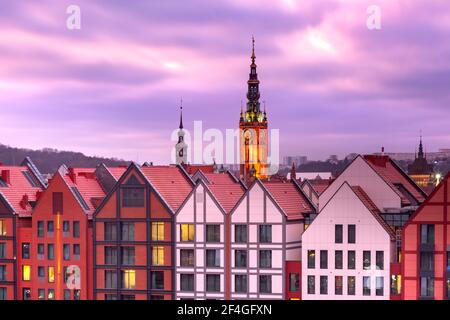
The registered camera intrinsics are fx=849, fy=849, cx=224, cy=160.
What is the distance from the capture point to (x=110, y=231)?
4038 cm

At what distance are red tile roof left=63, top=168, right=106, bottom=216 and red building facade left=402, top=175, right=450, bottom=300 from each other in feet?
52.2

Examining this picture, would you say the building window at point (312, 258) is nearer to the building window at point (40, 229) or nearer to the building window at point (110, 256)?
the building window at point (110, 256)

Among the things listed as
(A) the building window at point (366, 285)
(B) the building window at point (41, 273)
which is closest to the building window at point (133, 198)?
(B) the building window at point (41, 273)

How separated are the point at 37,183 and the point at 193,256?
1247 cm

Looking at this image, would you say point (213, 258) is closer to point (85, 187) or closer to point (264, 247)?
point (264, 247)

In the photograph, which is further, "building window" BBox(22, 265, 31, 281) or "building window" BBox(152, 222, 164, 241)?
"building window" BBox(22, 265, 31, 281)

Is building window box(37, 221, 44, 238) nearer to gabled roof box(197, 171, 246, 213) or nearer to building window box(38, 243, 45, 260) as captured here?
building window box(38, 243, 45, 260)

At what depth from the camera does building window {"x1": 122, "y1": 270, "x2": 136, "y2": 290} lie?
1567 inches

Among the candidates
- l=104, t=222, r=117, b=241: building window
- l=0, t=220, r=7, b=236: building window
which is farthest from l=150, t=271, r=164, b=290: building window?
l=0, t=220, r=7, b=236: building window

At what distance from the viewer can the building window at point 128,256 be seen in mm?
39938

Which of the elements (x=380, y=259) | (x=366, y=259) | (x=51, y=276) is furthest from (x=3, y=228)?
(x=380, y=259)

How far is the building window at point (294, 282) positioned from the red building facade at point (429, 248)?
4.65 m

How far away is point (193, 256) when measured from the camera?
38688 millimetres

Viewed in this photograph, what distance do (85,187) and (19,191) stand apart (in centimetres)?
374
